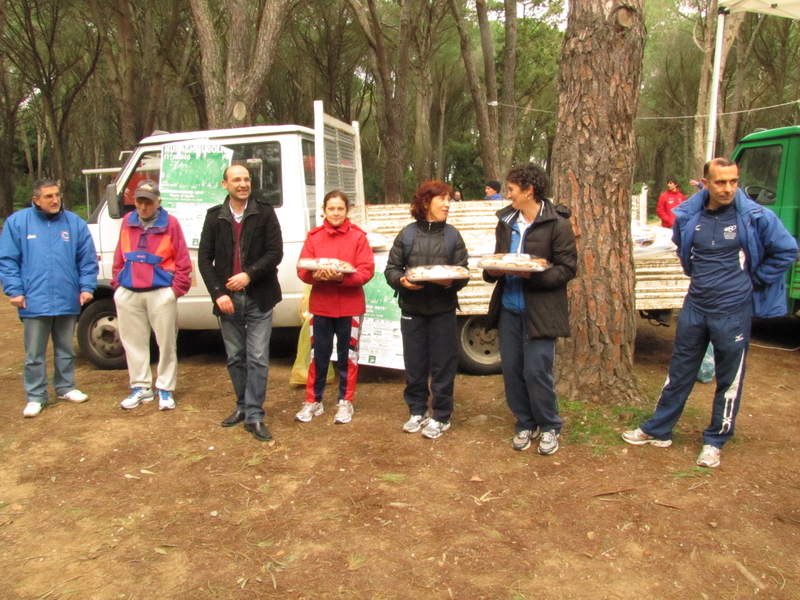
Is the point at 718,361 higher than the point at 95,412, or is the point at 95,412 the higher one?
the point at 718,361

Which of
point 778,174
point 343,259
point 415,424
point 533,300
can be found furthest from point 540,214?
point 778,174

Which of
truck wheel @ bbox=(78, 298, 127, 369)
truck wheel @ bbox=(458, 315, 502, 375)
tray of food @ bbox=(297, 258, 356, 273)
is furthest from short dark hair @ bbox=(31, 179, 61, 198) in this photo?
truck wheel @ bbox=(458, 315, 502, 375)

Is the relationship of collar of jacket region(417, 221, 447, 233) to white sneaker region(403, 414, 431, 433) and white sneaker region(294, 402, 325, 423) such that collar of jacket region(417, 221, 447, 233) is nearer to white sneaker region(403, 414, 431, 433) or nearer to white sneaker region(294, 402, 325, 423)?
white sneaker region(403, 414, 431, 433)

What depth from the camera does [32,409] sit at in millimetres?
5094

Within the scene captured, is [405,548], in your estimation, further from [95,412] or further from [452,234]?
[95,412]

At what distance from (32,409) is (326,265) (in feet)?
8.82

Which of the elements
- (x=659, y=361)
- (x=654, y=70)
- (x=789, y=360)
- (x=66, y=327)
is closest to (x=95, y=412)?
(x=66, y=327)

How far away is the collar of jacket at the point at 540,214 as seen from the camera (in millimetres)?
3941

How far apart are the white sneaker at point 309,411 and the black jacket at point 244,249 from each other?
0.84 meters

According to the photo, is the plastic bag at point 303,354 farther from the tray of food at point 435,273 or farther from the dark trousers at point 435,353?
the tray of food at point 435,273

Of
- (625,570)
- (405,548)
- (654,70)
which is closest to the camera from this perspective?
(625,570)

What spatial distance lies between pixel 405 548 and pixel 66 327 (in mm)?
3605

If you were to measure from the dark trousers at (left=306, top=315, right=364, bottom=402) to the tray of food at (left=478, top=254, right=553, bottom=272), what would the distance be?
4.23 feet

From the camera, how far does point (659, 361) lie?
640 cm
